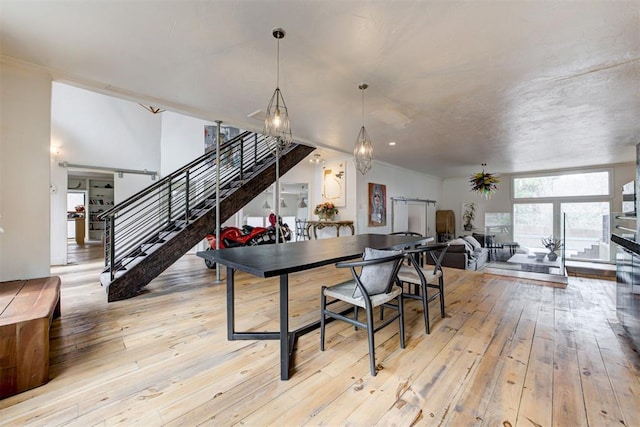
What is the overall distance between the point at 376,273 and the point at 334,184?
17.0ft

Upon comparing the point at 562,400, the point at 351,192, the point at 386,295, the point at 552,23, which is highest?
the point at 552,23

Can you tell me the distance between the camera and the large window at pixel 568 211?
495 cm

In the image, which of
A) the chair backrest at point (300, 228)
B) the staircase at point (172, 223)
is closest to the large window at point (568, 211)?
the staircase at point (172, 223)

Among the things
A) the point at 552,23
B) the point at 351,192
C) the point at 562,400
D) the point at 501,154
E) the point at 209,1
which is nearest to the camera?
the point at 562,400

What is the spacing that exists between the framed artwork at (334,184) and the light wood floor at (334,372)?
396 cm

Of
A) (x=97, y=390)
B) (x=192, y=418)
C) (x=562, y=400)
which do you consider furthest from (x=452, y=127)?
(x=97, y=390)

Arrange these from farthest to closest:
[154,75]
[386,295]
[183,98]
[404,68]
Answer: [183,98] → [154,75] → [404,68] → [386,295]

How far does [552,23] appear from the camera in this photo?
1.89 meters

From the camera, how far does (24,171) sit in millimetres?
2516

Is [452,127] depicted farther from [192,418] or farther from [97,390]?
[97,390]

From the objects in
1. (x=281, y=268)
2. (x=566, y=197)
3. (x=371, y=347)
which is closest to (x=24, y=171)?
(x=281, y=268)

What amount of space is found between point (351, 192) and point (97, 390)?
221 inches

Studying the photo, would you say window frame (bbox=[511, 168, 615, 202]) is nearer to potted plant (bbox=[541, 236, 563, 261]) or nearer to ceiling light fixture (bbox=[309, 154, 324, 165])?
potted plant (bbox=[541, 236, 563, 261])

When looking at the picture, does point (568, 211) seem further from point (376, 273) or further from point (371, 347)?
point (371, 347)
